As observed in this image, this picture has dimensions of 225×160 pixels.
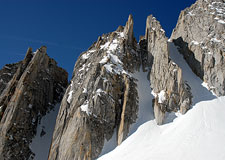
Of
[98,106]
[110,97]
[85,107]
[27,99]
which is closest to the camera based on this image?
[98,106]

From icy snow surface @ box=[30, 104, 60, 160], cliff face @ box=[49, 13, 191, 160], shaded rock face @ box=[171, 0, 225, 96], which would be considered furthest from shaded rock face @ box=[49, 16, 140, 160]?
shaded rock face @ box=[171, 0, 225, 96]

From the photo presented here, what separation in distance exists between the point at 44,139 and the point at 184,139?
68.2 ft

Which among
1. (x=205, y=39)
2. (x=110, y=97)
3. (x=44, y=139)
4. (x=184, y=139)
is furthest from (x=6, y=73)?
(x=205, y=39)

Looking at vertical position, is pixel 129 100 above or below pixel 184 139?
above

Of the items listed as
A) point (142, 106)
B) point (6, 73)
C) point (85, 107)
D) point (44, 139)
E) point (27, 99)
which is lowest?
point (44, 139)

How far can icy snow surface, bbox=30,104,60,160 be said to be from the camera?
85.9 ft

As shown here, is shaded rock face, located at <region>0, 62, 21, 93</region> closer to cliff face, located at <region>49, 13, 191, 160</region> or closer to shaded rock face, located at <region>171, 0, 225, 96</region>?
cliff face, located at <region>49, 13, 191, 160</region>

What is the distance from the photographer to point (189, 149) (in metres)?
16.5

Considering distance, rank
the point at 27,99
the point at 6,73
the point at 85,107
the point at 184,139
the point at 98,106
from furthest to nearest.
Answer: the point at 6,73 → the point at 27,99 → the point at 85,107 → the point at 98,106 → the point at 184,139

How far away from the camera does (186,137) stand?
18328 millimetres

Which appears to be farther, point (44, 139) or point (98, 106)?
point (44, 139)

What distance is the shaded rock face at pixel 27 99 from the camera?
24.6 meters

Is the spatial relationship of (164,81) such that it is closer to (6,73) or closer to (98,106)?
(98,106)

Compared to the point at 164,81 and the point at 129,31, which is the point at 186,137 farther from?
the point at 129,31
